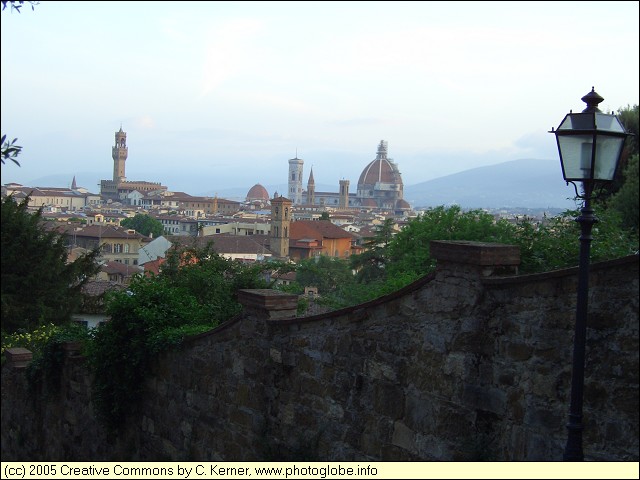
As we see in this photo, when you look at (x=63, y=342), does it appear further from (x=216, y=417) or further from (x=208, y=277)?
(x=216, y=417)

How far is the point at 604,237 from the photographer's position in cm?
1159

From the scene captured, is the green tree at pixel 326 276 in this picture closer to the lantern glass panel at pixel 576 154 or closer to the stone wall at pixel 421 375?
the stone wall at pixel 421 375

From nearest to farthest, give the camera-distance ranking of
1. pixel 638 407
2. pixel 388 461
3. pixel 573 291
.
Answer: pixel 638 407
pixel 573 291
pixel 388 461

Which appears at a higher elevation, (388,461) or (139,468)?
(388,461)

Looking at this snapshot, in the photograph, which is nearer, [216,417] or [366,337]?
[366,337]

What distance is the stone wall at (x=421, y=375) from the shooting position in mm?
4820

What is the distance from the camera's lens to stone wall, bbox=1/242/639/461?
4.82 metres

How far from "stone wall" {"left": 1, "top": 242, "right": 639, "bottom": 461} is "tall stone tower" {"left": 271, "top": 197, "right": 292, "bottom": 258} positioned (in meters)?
104

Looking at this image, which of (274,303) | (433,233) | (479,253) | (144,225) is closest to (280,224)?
(144,225)

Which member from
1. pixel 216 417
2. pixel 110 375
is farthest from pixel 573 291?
pixel 110 375

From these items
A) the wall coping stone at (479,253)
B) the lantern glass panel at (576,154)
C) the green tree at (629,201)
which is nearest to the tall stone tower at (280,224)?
the green tree at (629,201)

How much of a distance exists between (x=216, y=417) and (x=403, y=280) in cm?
1006

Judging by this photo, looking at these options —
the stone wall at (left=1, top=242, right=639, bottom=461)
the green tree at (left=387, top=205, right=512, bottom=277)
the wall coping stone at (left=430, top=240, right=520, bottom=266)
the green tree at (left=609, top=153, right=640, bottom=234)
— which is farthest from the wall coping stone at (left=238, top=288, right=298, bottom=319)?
the green tree at (left=609, top=153, right=640, bottom=234)

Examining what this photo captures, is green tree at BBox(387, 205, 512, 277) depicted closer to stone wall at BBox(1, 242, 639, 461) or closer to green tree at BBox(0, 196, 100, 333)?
green tree at BBox(0, 196, 100, 333)
